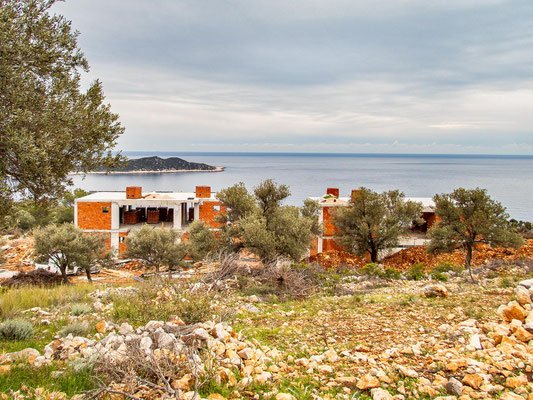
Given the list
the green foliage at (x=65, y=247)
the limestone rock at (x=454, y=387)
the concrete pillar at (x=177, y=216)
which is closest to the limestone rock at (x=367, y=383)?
the limestone rock at (x=454, y=387)

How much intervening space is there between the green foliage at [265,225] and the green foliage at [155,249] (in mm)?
3459

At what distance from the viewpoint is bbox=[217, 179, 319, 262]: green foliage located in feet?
62.0

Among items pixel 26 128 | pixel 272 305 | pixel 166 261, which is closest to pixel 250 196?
pixel 166 261

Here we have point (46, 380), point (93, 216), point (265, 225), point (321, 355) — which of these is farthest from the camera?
point (93, 216)

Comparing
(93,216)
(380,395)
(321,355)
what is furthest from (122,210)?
(380,395)

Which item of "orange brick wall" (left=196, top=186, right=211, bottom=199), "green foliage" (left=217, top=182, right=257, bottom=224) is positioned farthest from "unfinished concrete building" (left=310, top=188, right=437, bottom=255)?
"orange brick wall" (left=196, top=186, right=211, bottom=199)

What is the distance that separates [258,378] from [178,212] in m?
30.6

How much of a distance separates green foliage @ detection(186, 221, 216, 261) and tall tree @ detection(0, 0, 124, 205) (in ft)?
53.5

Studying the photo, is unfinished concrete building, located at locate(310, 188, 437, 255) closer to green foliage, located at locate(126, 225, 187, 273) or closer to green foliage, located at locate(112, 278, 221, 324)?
green foliage, located at locate(126, 225, 187, 273)

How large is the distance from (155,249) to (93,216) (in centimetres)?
1240

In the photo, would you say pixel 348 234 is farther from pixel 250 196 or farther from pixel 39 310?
pixel 39 310

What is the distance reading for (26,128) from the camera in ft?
20.0

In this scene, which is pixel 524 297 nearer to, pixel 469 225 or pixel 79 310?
pixel 79 310

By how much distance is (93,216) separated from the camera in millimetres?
33281
